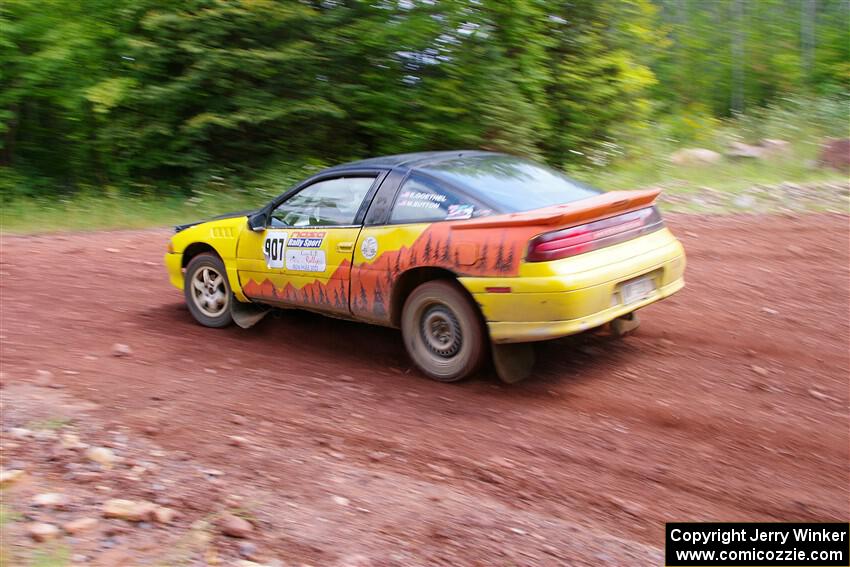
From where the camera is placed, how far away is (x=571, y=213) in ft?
16.9

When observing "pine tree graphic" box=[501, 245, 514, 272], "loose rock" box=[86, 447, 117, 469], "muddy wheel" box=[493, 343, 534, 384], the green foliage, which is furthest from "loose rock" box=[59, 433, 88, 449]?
the green foliage

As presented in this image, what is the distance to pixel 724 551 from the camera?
3.70 m

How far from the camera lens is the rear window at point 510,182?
18.4 feet

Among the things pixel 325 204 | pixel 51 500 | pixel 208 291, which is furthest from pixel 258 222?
pixel 51 500

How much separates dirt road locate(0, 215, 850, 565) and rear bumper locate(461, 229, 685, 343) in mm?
538

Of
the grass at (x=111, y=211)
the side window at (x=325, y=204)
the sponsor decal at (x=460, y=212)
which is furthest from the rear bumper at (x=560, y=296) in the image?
the grass at (x=111, y=211)

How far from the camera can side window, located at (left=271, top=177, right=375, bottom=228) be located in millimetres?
6184

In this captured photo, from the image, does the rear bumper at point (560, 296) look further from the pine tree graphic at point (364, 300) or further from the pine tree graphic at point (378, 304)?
the pine tree graphic at point (364, 300)

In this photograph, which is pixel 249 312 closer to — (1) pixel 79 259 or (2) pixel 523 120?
(1) pixel 79 259

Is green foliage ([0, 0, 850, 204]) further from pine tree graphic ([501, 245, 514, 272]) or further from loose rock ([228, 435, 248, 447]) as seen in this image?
loose rock ([228, 435, 248, 447])

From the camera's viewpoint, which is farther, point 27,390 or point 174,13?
point 174,13

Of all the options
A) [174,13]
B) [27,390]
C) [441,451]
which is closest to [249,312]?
[27,390]

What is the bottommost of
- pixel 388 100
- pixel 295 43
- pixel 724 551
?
pixel 724 551

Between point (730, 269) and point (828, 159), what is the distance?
6.01m
